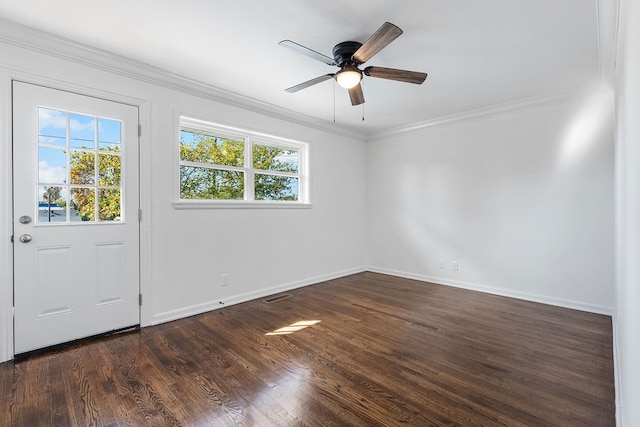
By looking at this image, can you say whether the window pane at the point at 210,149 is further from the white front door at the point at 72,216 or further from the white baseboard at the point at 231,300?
the white baseboard at the point at 231,300

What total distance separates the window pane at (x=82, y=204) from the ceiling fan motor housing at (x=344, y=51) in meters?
2.51

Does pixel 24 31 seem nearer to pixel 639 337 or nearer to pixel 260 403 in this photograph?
pixel 260 403

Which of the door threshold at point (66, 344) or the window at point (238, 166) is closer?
the door threshold at point (66, 344)

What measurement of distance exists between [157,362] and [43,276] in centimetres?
123

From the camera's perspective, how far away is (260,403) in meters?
1.83

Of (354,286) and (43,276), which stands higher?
(43,276)

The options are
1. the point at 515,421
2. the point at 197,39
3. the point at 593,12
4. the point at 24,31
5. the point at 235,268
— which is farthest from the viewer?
the point at 235,268

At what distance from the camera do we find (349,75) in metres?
2.47

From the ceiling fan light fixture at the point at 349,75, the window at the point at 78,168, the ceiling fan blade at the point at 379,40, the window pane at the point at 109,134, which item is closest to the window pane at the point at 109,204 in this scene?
the window at the point at 78,168

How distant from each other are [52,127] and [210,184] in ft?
4.90

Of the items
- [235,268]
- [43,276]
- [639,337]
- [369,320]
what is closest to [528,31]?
[639,337]

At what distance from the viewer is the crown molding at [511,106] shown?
3.37 metres

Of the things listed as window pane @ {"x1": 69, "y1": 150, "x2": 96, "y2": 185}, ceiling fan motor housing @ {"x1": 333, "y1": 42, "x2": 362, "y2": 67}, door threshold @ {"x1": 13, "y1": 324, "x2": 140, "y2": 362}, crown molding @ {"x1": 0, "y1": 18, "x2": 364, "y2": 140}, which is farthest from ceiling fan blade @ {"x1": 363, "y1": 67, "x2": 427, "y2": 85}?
door threshold @ {"x1": 13, "y1": 324, "x2": 140, "y2": 362}

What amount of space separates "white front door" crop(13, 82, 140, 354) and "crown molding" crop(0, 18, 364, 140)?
0.31 m
